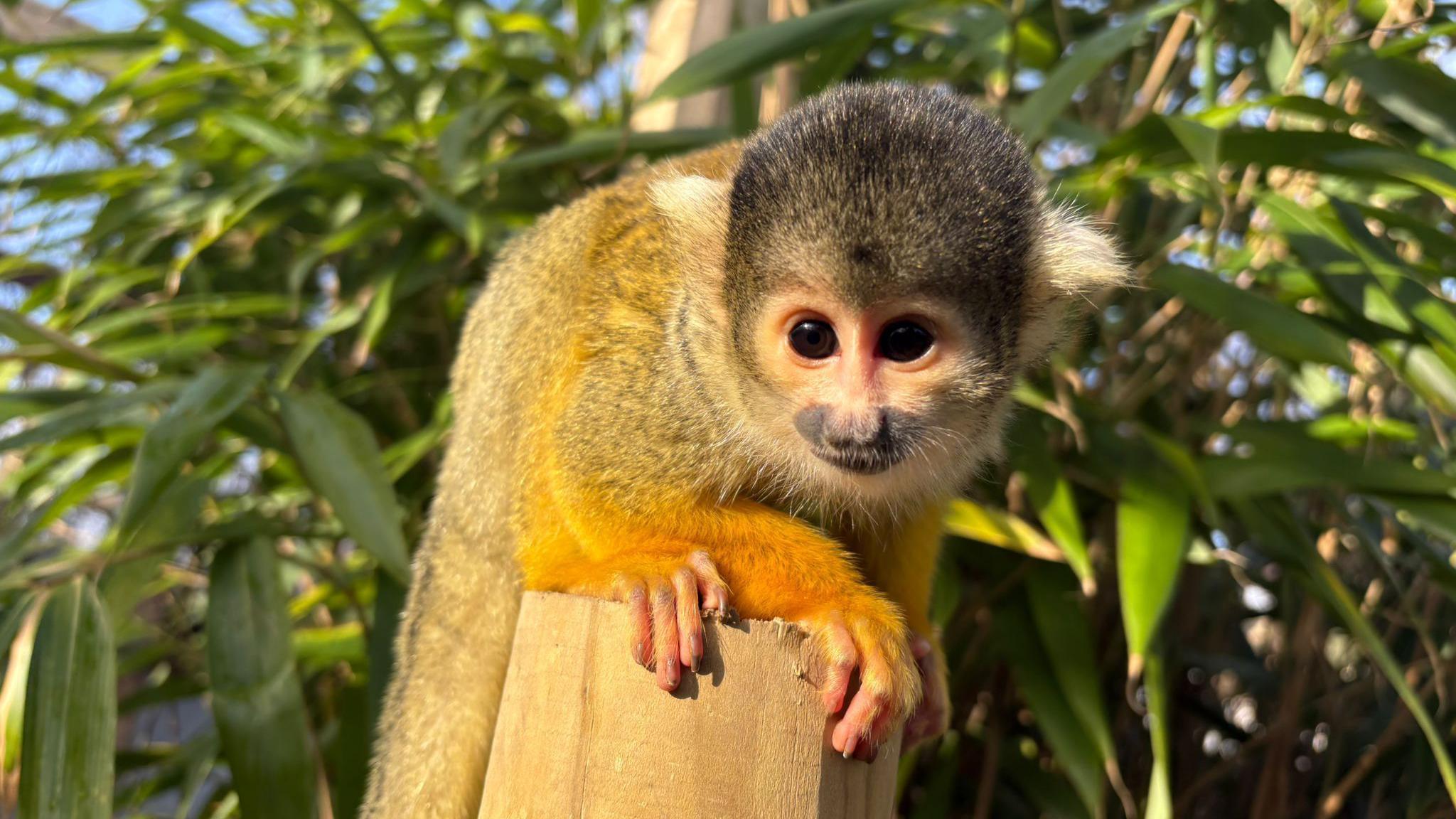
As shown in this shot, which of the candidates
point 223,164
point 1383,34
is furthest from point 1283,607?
point 223,164

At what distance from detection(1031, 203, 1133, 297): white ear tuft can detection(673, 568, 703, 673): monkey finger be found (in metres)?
0.65

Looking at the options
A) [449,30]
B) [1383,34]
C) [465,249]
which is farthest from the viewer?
[449,30]

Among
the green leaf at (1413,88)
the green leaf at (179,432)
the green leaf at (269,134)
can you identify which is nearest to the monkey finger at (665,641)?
the green leaf at (179,432)

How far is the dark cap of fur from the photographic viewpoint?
127 centimetres

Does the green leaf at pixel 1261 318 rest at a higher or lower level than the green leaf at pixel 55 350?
higher

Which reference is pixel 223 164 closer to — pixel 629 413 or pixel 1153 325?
pixel 629 413

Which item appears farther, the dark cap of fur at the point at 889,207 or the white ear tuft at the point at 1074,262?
the white ear tuft at the point at 1074,262

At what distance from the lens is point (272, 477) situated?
282 centimetres

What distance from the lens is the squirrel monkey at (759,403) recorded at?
128 cm

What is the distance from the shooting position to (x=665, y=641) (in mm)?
1002

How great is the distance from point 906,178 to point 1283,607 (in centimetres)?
166

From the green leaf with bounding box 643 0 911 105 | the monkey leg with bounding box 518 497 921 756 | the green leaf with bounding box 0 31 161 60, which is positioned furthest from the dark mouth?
the green leaf with bounding box 0 31 161 60

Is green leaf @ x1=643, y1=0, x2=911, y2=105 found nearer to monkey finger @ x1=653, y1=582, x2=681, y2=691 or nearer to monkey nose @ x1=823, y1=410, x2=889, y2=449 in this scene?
monkey nose @ x1=823, y1=410, x2=889, y2=449

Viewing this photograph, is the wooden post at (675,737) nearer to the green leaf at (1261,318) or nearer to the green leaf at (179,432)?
the green leaf at (179,432)
